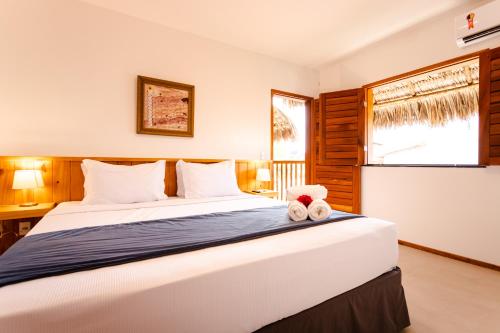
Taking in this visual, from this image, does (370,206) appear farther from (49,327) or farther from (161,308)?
(49,327)

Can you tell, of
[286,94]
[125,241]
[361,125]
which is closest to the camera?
[125,241]

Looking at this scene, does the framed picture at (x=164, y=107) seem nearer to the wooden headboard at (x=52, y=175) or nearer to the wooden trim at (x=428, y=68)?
the wooden headboard at (x=52, y=175)

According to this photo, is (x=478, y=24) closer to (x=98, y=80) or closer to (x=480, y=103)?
(x=480, y=103)

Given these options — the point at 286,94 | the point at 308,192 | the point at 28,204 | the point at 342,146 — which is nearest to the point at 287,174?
the point at 342,146

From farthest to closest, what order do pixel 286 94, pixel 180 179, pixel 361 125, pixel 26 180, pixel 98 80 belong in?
pixel 286 94 → pixel 361 125 → pixel 180 179 → pixel 98 80 → pixel 26 180

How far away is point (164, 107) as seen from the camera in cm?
291

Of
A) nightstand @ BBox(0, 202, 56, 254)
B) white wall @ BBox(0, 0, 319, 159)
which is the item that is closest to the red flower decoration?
white wall @ BBox(0, 0, 319, 159)

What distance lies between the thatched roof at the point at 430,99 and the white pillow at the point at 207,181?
2539mm

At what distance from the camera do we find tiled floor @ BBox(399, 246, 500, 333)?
158 cm

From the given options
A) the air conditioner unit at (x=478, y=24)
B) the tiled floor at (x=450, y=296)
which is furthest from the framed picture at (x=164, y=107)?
the air conditioner unit at (x=478, y=24)

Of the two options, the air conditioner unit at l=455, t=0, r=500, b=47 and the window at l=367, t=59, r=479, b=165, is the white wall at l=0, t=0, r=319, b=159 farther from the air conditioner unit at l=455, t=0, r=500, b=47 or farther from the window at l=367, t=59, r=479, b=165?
the air conditioner unit at l=455, t=0, r=500, b=47

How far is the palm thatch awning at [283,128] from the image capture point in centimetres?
609

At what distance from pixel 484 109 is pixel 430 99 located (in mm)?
964

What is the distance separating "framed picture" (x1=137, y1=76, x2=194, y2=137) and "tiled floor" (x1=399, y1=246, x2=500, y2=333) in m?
2.76
